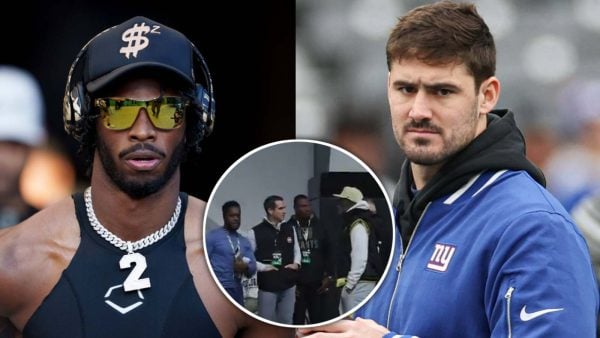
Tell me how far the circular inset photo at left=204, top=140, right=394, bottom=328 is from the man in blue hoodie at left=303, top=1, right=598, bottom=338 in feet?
0.32

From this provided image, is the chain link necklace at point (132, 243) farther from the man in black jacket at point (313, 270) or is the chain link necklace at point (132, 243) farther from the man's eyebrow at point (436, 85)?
the man's eyebrow at point (436, 85)

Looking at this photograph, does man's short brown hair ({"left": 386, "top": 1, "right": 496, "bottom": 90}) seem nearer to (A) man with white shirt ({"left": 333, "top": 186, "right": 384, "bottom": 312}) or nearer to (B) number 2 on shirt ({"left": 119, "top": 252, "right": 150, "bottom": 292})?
(A) man with white shirt ({"left": 333, "top": 186, "right": 384, "bottom": 312})

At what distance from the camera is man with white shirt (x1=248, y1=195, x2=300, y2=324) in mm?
2379

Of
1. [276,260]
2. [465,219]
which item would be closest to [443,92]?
[465,219]

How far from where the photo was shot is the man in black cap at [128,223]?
260 cm

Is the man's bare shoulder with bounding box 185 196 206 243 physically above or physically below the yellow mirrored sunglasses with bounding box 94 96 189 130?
below

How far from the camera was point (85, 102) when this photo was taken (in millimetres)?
2619

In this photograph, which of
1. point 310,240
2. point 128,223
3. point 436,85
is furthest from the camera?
point 128,223

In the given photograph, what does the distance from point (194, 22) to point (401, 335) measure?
1.18 m

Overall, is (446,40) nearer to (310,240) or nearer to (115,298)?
(310,240)

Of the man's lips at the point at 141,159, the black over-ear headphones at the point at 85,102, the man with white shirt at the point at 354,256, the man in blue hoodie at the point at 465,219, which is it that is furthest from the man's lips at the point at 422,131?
the man's lips at the point at 141,159

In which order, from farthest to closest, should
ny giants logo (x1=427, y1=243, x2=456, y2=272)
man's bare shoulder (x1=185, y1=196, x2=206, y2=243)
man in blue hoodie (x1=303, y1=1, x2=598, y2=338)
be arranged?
man's bare shoulder (x1=185, y1=196, x2=206, y2=243), ny giants logo (x1=427, y1=243, x2=456, y2=272), man in blue hoodie (x1=303, y1=1, x2=598, y2=338)

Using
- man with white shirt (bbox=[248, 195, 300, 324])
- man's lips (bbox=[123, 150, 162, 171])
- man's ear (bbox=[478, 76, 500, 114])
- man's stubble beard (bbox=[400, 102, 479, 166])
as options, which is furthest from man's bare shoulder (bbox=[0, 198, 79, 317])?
man's ear (bbox=[478, 76, 500, 114])

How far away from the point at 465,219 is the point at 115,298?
0.95 metres
